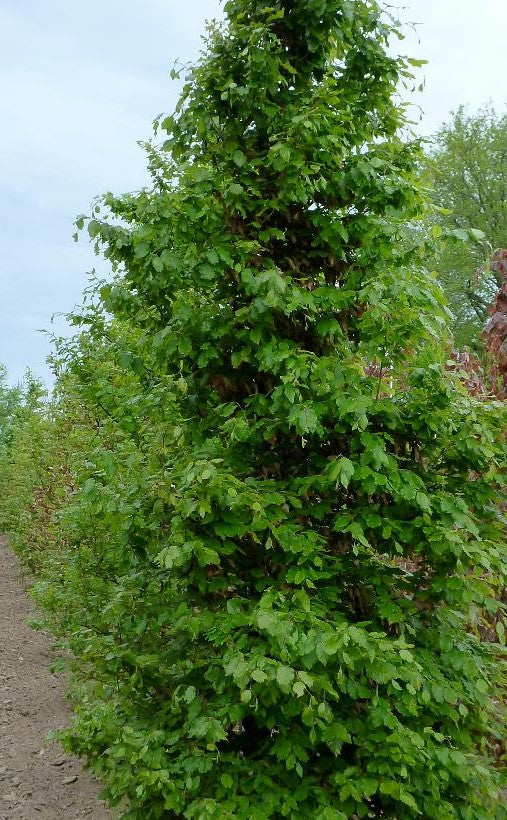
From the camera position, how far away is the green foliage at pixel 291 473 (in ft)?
11.1

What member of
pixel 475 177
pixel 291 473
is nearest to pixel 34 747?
pixel 291 473

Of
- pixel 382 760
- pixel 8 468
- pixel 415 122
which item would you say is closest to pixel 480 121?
pixel 8 468

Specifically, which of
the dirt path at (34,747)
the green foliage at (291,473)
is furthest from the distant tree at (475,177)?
the green foliage at (291,473)

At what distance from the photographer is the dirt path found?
6.02 m

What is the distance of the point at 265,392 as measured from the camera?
404 cm

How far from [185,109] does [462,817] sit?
11.5ft

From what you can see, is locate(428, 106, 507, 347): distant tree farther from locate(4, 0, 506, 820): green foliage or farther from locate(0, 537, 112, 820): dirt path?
locate(4, 0, 506, 820): green foliage

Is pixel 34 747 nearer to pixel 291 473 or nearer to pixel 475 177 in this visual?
pixel 291 473

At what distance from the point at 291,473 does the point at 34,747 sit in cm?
452

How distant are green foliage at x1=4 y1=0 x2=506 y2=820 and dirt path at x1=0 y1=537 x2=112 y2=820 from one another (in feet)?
8.21

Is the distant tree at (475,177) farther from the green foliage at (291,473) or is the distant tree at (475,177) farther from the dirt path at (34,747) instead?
the green foliage at (291,473)

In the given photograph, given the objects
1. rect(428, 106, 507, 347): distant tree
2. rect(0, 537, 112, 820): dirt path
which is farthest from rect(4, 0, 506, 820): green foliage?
rect(428, 106, 507, 347): distant tree

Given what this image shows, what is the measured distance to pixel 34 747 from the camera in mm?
7074

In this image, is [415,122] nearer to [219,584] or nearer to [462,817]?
[219,584]
